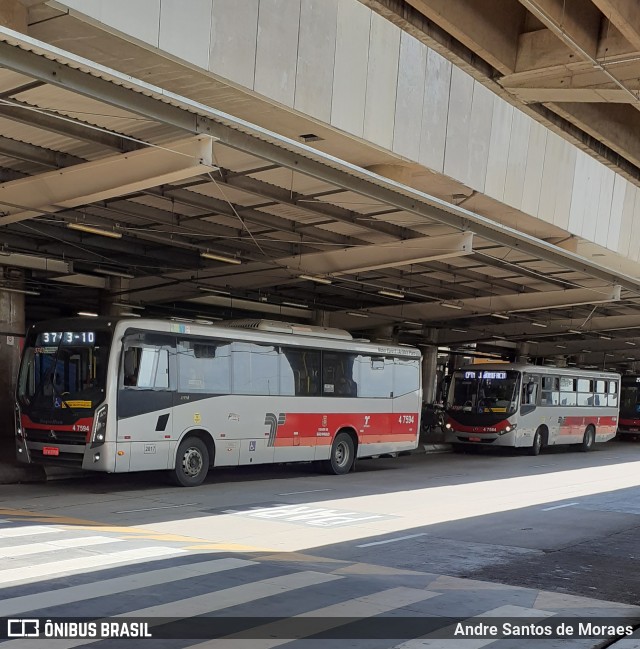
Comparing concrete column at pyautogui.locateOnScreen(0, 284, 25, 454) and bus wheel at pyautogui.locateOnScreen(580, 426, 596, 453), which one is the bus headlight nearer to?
concrete column at pyautogui.locateOnScreen(0, 284, 25, 454)

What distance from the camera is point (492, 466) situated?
26.6m

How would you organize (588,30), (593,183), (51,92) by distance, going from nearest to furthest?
(51,92), (588,30), (593,183)

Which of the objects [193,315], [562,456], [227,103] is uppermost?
[227,103]

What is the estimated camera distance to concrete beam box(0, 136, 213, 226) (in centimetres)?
1336

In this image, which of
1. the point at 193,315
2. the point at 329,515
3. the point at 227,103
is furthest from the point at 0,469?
the point at 193,315

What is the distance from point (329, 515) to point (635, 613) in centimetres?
670

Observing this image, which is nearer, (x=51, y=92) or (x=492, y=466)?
(x=51, y=92)

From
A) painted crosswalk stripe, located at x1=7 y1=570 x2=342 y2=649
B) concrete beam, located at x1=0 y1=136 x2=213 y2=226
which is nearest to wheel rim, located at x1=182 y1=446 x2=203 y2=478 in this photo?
concrete beam, located at x1=0 y1=136 x2=213 y2=226

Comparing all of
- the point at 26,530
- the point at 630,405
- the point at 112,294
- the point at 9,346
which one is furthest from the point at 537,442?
the point at 26,530

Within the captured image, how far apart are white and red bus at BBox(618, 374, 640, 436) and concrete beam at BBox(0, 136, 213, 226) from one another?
37.5 meters

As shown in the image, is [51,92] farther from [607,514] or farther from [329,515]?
[607,514]

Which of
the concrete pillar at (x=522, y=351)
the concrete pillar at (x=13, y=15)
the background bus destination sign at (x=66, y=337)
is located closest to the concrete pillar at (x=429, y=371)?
the concrete pillar at (x=522, y=351)

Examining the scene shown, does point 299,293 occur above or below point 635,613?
above

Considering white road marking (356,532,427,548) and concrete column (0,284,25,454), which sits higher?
concrete column (0,284,25,454)
